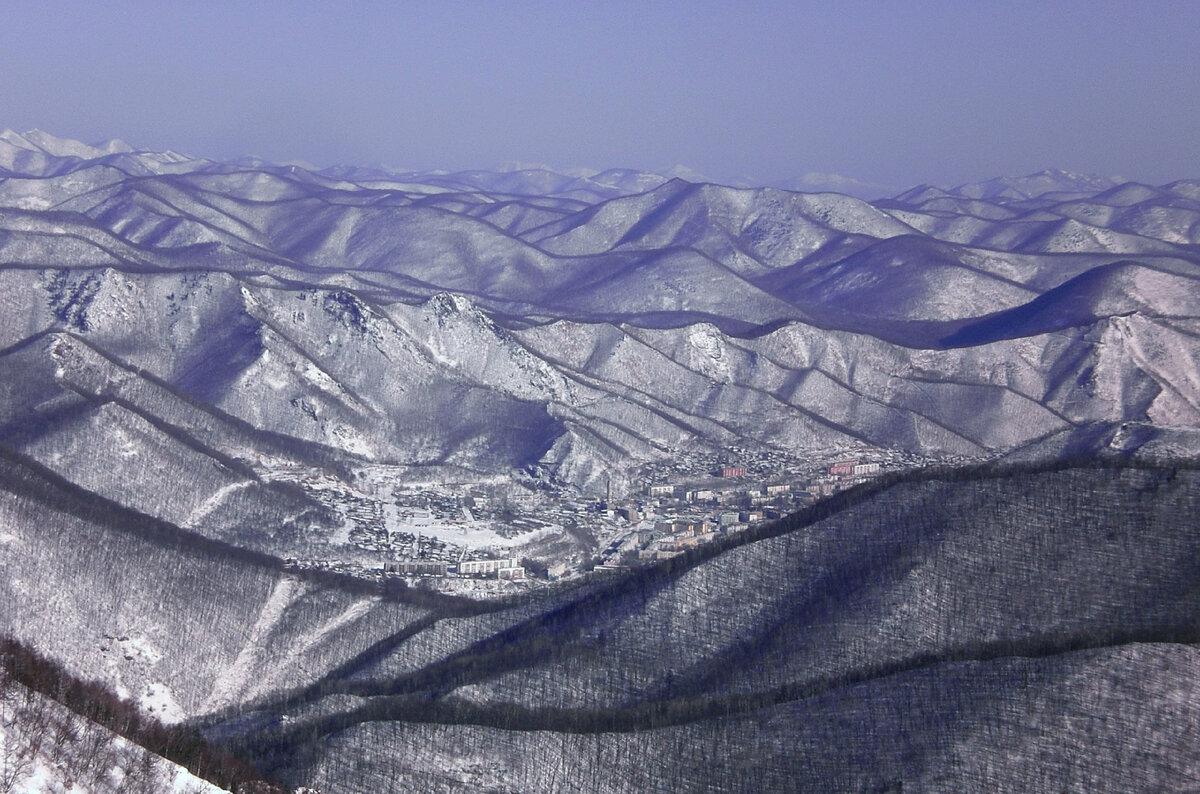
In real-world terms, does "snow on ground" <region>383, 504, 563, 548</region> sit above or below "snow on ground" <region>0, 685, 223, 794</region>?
below

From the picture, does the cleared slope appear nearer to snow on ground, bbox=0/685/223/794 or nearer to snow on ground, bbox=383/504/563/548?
snow on ground, bbox=0/685/223/794

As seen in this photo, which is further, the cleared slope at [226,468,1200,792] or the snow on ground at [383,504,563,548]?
the snow on ground at [383,504,563,548]

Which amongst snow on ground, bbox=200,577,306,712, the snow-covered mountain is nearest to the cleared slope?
snow on ground, bbox=200,577,306,712

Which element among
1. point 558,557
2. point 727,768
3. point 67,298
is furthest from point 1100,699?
point 67,298

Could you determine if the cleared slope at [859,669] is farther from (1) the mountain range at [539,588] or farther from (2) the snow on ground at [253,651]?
(2) the snow on ground at [253,651]

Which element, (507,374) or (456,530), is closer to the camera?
(456,530)

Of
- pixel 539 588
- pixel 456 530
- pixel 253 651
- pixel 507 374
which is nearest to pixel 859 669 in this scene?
pixel 539 588

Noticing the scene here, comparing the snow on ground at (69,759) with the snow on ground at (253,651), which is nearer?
the snow on ground at (69,759)

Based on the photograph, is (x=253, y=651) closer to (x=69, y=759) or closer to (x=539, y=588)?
(x=539, y=588)

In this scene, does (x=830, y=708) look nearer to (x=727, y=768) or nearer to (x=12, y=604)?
(x=727, y=768)

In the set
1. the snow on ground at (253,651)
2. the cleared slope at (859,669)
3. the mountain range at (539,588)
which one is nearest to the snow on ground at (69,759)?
the mountain range at (539,588)

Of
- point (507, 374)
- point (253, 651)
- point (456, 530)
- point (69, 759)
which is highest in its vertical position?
point (69, 759)
